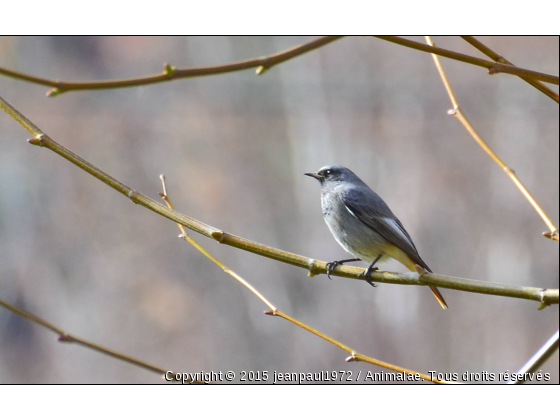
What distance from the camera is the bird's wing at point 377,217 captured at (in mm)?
3984

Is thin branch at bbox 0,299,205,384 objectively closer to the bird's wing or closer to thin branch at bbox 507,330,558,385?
thin branch at bbox 507,330,558,385

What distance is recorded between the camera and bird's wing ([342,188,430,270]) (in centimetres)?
398

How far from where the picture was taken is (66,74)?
1164 centimetres

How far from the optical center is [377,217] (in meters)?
4.21

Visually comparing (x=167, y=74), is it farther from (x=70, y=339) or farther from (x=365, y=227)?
(x=365, y=227)

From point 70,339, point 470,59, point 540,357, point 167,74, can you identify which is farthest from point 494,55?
point 70,339

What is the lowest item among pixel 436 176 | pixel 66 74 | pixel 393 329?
pixel 393 329

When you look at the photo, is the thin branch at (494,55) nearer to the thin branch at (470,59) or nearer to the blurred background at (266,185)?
the thin branch at (470,59)

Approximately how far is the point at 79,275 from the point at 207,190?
3152mm

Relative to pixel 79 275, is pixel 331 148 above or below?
above

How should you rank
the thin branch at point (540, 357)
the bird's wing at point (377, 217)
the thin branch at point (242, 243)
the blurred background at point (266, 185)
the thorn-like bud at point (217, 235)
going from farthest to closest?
1. the blurred background at point (266, 185)
2. the bird's wing at point (377, 217)
3. the thorn-like bud at point (217, 235)
4. the thin branch at point (242, 243)
5. the thin branch at point (540, 357)

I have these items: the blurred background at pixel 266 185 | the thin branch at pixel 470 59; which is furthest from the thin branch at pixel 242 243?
the blurred background at pixel 266 185

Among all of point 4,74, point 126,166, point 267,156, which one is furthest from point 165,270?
point 4,74

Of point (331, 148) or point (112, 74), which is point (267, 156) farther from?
point (112, 74)
